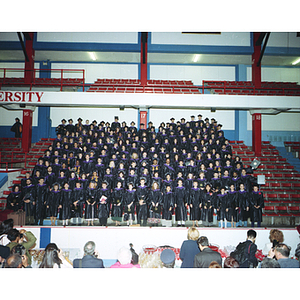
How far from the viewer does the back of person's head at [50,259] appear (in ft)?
7.91

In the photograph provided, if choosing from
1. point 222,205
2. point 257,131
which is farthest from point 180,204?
point 257,131

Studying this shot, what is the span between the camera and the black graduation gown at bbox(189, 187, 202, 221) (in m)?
6.28

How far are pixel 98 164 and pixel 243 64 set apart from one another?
10080mm

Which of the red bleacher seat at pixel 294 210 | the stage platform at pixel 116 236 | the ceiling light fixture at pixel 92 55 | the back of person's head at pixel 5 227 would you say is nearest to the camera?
the back of person's head at pixel 5 227

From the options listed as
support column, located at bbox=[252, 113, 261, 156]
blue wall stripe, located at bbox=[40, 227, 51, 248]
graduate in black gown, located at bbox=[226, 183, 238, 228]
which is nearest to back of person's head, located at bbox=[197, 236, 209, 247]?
graduate in black gown, located at bbox=[226, 183, 238, 228]

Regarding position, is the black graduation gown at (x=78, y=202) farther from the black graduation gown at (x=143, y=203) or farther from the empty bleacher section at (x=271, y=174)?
the empty bleacher section at (x=271, y=174)

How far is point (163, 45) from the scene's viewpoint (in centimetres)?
1118

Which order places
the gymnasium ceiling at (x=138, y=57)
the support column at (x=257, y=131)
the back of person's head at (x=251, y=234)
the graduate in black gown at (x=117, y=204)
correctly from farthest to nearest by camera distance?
the gymnasium ceiling at (x=138, y=57)
the support column at (x=257, y=131)
the graduate in black gown at (x=117, y=204)
the back of person's head at (x=251, y=234)

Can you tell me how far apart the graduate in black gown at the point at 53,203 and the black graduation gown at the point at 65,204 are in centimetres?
12

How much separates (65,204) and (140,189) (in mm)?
2102

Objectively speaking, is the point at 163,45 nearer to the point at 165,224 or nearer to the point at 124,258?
the point at 165,224

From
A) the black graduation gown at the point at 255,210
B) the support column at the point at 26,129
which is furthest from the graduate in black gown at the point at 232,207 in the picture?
the support column at the point at 26,129

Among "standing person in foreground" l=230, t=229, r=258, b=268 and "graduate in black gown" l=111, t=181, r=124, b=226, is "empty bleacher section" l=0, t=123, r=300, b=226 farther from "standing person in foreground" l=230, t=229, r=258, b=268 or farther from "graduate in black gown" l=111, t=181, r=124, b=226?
"standing person in foreground" l=230, t=229, r=258, b=268
